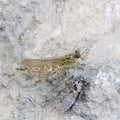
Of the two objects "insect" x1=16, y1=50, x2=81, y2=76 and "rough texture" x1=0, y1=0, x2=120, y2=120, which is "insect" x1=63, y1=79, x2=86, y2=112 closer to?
"rough texture" x1=0, y1=0, x2=120, y2=120

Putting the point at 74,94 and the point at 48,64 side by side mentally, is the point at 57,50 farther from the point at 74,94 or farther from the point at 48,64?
the point at 74,94

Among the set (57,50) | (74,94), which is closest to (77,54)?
(57,50)

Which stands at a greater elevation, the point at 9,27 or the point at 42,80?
the point at 9,27

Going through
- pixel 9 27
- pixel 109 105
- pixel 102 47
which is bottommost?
pixel 109 105

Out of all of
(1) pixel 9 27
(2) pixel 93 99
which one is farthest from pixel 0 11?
(2) pixel 93 99

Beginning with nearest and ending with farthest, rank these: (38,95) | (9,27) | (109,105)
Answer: (109,105)
(38,95)
(9,27)

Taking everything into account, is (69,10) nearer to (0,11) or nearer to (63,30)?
(63,30)
